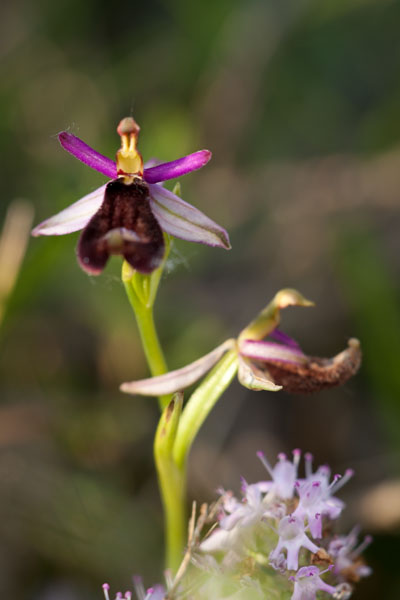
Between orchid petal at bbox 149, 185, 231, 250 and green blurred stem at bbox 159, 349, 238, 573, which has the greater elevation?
orchid petal at bbox 149, 185, 231, 250

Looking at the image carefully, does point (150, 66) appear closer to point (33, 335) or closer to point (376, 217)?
point (376, 217)

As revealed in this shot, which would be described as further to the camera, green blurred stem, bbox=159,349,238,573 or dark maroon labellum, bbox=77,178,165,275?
green blurred stem, bbox=159,349,238,573

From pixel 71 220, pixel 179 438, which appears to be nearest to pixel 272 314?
pixel 179 438

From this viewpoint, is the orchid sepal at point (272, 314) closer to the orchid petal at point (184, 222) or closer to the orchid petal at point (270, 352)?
the orchid petal at point (270, 352)

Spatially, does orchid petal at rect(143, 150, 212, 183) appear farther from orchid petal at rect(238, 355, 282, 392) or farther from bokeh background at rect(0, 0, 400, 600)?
bokeh background at rect(0, 0, 400, 600)

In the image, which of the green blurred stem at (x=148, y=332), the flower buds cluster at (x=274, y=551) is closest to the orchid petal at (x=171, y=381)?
the green blurred stem at (x=148, y=332)

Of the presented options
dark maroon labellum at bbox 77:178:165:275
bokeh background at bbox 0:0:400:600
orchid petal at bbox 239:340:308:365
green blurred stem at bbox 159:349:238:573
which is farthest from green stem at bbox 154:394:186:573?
bokeh background at bbox 0:0:400:600

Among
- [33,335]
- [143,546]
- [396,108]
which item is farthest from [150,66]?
[143,546]
